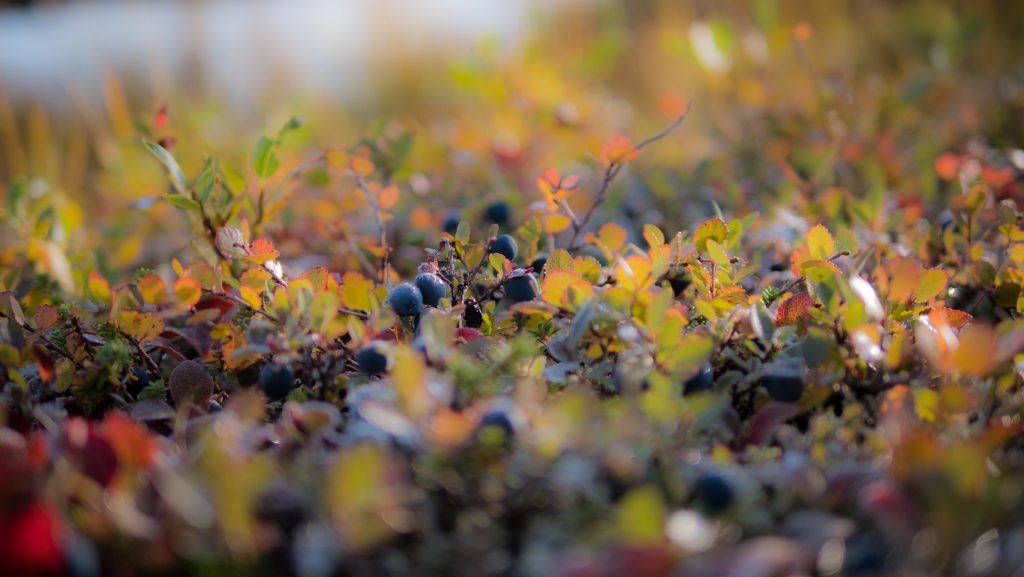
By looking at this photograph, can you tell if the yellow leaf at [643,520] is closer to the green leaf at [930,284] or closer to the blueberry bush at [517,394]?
the blueberry bush at [517,394]

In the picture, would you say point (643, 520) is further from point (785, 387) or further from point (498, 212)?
point (498, 212)

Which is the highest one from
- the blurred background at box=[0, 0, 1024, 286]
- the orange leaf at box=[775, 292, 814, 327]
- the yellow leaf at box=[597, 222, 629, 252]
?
the yellow leaf at box=[597, 222, 629, 252]

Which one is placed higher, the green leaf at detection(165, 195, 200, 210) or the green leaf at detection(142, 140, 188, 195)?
the green leaf at detection(142, 140, 188, 195)

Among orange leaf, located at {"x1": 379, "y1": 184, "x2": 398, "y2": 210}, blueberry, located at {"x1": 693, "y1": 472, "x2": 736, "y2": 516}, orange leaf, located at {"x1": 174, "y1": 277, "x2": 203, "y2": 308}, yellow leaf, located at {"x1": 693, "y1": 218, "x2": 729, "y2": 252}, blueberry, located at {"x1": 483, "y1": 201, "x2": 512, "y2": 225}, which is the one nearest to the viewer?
blueberry, located at {"x1": 693, "y1": 472, "x2": 736, "y2": 516}

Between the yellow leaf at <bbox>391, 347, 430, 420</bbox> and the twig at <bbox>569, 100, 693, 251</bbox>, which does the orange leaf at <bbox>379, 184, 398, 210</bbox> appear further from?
the yellow leaf at <bbox>391, 347, 430, 420</bbox>

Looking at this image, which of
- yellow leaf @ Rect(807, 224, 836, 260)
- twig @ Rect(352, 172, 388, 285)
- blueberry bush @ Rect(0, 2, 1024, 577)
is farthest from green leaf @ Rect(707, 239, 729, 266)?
twig @ Rect(352, 172, 388, 285)

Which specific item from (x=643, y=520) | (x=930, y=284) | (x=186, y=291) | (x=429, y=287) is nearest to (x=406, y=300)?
(x=429, y=287)

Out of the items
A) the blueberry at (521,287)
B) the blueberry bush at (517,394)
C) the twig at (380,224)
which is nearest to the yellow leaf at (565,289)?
the blueberry bush at (517,394)
